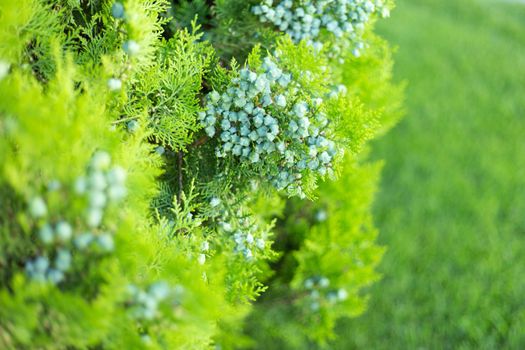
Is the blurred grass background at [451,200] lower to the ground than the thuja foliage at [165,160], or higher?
lower

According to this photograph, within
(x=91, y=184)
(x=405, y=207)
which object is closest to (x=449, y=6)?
(x=405, y=207)

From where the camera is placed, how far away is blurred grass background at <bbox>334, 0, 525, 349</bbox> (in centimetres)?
342

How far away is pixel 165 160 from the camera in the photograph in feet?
4.73

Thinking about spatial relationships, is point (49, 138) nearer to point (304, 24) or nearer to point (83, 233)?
point (83, 233)

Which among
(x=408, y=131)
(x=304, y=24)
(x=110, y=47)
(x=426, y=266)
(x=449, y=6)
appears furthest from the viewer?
(x=449, y=6)

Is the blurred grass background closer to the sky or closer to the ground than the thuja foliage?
closer to the ground

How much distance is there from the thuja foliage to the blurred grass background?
1.68 meters

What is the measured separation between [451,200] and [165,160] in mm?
3576

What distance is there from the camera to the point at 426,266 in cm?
382

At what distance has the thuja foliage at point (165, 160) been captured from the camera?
842 millimetres

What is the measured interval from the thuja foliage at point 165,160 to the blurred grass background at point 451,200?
1678 mm

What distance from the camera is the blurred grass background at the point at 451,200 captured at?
3.42 m

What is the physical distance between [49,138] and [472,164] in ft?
15.2

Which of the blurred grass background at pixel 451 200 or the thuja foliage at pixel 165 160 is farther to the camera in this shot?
the blurred grass background at pixel 451 200
